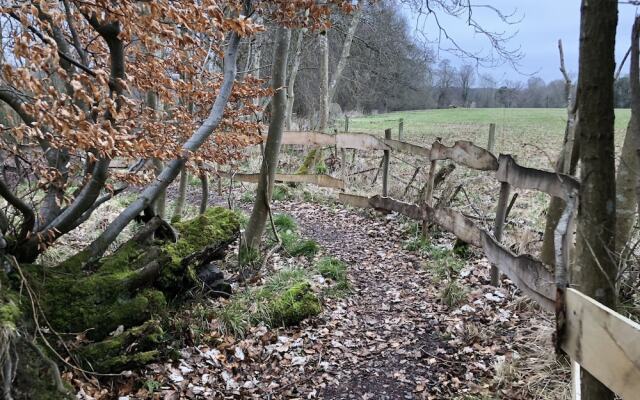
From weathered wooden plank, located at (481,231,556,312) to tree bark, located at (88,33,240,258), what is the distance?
350 centimetres

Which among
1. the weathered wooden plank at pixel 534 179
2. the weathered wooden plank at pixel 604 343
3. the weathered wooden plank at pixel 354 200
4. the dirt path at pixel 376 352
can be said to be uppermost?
the weathered wooden plank at pixel 534 179

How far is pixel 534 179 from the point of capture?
4906mm

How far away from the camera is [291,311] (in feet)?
17.9

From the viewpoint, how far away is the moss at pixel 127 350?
3.97 m

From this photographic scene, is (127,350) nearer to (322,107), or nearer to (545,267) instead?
(545,267)

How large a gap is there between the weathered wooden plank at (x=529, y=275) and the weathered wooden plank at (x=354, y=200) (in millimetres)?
5038

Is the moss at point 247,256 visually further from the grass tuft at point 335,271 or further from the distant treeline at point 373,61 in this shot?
the distant treeline at point 373,61

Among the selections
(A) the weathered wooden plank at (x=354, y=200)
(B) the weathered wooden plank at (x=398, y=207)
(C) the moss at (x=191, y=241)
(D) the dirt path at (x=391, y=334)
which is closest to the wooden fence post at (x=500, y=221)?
(D) the dirt path at (x=391, y=334)

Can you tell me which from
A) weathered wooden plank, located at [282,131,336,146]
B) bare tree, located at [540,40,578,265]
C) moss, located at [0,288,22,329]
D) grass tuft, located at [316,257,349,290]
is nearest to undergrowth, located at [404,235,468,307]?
bare tree, located at [540,40,578,265]

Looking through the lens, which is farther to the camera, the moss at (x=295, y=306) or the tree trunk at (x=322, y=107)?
the tree trunk at (x=322, y=107)

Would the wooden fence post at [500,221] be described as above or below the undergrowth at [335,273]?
above

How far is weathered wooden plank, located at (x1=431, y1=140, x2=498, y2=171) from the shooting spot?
6.03 meters

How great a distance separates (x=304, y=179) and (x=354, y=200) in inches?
84.0

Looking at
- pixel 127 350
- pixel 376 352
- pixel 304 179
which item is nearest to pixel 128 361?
pixel 127 350
